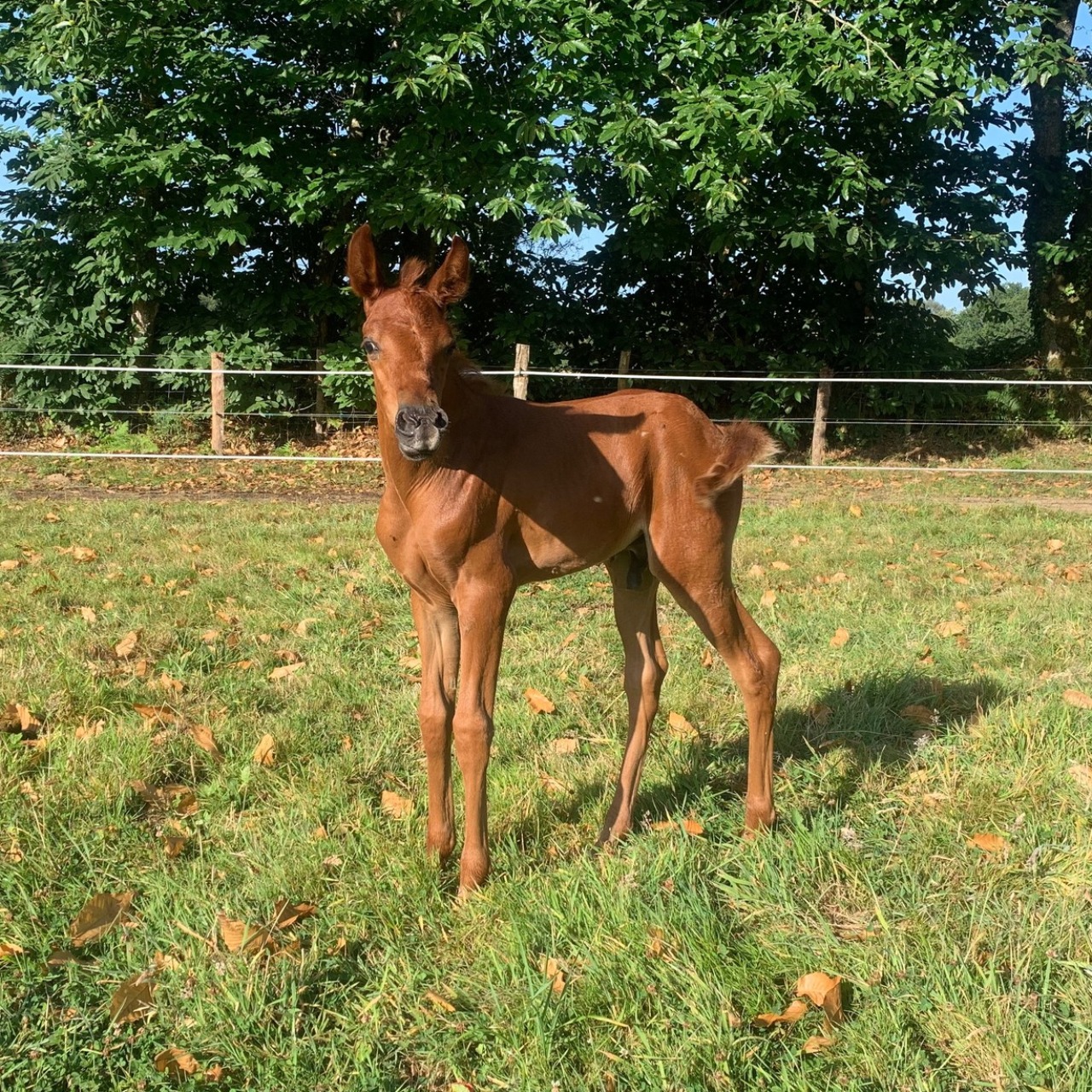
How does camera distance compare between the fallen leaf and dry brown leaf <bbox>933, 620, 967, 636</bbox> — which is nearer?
the fallen leaf

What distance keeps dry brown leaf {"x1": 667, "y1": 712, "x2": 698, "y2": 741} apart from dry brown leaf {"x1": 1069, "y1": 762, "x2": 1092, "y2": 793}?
143 centimetres

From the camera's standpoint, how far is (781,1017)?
7.29 feet

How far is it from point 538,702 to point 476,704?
1.40 metres

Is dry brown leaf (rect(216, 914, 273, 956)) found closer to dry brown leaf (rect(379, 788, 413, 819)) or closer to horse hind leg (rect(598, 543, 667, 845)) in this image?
dry brown leaf (rect(379, 788, 413, 819))

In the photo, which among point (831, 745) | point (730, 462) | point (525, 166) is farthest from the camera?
point (525, 166)

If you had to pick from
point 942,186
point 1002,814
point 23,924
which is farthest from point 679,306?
point 23,924

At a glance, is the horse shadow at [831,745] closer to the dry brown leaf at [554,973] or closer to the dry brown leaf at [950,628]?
the dry brown leaf at [554,973]

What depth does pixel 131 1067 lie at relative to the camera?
2.15 m

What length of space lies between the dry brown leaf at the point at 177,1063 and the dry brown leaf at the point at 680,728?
233cm

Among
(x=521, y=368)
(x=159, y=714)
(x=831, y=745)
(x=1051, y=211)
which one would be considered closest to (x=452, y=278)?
(x=159, y=714)

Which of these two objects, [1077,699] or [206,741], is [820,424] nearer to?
[1077,699]

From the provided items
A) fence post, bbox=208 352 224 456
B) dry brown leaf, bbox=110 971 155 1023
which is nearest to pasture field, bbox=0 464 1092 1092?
dry brown leaf, bbox=110 971 155 1023

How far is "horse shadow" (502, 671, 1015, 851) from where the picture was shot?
3.39m

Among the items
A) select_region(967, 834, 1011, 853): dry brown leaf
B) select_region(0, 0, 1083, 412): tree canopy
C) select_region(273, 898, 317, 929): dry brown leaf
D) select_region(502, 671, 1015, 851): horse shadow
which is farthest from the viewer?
select_region(0, 0, 1083, 412): tree canopy
